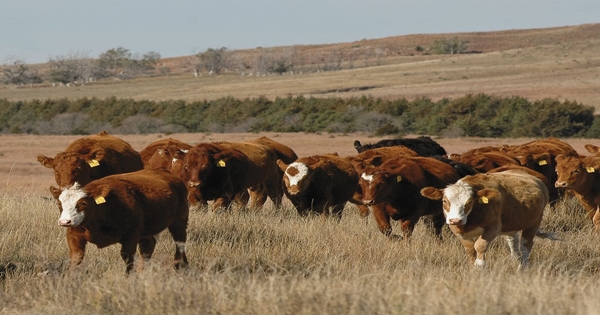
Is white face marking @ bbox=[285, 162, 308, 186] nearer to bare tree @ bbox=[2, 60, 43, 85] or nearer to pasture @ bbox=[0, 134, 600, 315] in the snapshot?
pasture @ bbox=[0, 134, 600, 315]

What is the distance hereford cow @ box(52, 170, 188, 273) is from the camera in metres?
9.92

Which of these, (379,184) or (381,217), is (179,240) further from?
(381,217)

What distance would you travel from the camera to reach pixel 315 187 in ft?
53.4

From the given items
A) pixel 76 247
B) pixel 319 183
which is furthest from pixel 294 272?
pixel 319 183

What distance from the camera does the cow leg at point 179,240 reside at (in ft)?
36.3

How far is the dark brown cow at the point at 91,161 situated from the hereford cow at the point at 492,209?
4.94 meters

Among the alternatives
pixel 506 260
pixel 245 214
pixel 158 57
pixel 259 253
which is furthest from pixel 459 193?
pixel 158 57

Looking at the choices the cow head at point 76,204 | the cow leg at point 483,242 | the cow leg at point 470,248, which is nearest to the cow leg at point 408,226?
the cow leg at point 470,248

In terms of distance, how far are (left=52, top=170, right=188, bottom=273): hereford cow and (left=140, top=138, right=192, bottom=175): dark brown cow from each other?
17.8ft

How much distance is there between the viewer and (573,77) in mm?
83625

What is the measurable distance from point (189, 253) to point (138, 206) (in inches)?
63.1

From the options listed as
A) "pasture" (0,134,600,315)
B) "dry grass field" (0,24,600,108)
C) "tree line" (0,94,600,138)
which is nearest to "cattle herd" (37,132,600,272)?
"pasture" (0,134,600,315)

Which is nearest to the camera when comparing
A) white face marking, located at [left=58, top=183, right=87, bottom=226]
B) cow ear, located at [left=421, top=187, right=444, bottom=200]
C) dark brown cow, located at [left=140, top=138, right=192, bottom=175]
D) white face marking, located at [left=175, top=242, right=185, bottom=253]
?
white face marking, located at [left=58, top=183, right=87, bottom=226]

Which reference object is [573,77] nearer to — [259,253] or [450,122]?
[450,122]
